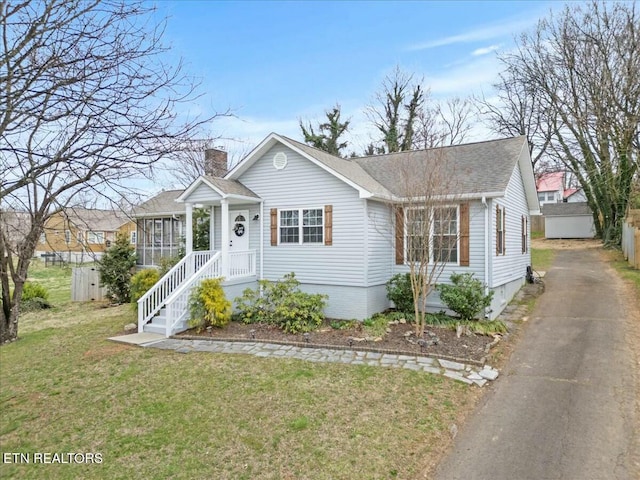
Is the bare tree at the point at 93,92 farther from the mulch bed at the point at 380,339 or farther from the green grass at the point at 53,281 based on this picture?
the green grass at the point at 53,281

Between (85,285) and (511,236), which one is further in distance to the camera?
(85,285)

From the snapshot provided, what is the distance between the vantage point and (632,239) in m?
17.7

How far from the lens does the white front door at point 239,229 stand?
40.8 ft

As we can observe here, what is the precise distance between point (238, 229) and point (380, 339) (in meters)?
6.23

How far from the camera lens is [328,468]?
4238 mm

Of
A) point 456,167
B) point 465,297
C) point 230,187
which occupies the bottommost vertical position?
point 465,297

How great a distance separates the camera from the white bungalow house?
1034 cm

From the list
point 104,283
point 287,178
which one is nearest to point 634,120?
point 287,178

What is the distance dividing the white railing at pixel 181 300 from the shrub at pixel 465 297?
21.5 feet

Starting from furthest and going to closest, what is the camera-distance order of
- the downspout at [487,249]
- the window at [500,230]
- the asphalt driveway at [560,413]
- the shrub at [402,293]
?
the window at [500,230] < the shrub at [402,293] < the downspout at [487,249] < the asphalt driveway at [560,413]

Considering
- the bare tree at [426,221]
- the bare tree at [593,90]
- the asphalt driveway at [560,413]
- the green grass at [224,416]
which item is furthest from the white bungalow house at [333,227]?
the bare tree at [593,90]

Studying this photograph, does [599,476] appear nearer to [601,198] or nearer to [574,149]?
[574,149]

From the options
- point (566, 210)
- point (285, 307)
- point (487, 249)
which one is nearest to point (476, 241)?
point (487, 249)

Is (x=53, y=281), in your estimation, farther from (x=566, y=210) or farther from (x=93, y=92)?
(x=566, y=210)
